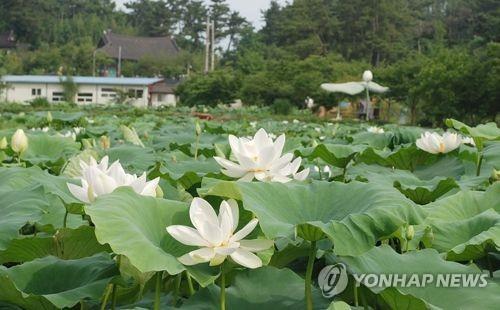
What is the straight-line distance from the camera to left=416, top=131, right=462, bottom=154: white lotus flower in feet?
6.02

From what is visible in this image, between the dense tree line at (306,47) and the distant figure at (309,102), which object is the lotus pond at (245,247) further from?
the distant figure at (309,102)

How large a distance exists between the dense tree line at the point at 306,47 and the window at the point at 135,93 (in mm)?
4389

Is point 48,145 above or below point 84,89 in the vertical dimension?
above

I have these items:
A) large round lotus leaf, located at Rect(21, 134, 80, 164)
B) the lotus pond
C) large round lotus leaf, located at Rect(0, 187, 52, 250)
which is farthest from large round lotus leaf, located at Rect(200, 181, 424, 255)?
large round lotus leaf, located at Rect(21, 134, 80, 164)

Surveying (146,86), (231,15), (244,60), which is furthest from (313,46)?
(231,15)

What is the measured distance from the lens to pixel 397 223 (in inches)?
32.8

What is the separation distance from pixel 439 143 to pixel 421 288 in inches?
41.2

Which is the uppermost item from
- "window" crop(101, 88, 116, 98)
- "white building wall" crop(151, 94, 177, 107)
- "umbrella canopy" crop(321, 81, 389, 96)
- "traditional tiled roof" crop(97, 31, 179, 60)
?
"traditional tiled roof" crop(97, 31, 179, 60)

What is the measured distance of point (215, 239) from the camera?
0.78 metres

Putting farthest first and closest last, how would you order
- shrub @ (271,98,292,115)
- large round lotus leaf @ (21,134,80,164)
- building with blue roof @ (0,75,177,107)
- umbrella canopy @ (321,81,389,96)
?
building with blue roof @ (0,75,177,107), shrub @ (271,98,292,115), umbrella canopy @ (321,81,389,96), large round lotus leaf @ (21,134,80,164)

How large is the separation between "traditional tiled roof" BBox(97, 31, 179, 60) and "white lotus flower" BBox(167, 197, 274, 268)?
1789 inches

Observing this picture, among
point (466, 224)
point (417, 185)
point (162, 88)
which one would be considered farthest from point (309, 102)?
point (466, 224)

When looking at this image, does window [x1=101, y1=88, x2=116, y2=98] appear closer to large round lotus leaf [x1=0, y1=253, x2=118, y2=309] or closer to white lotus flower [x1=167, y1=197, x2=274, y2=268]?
large round lotus leaf [x1=0, y1=253, x2=118, y2=309]

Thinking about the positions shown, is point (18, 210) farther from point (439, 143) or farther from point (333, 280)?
point (439, 143)
